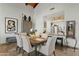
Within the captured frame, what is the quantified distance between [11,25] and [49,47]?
73 centimetres

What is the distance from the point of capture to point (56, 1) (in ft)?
5.39

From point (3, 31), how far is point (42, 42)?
0.65 meters

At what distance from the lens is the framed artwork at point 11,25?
64.0 inches

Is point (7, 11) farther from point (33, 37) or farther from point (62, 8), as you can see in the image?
point (62, 8)

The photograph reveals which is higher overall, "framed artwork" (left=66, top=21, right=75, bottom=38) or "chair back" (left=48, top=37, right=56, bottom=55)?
"framed artwork" (left=66, top=21, right=75, bottom=38)

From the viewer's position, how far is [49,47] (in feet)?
5.67

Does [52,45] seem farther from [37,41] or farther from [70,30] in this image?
[70,30]

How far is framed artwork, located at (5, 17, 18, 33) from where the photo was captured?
5.33 ft

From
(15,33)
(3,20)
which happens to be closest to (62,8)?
(15,33)

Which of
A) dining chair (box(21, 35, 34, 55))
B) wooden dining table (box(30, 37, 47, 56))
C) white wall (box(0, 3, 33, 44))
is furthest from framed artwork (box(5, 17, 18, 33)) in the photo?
wooden dining table (box(30, 37, 47, 56))

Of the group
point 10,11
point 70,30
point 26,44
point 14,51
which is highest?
point 10,11

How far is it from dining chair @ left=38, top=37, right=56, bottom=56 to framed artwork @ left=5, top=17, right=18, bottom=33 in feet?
1.79

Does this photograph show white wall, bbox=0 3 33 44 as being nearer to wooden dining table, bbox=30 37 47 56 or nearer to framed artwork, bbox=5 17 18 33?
framed artwork, bbox=5 17 18 33

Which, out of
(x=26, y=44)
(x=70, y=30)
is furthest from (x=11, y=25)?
(x=70, y=30)
